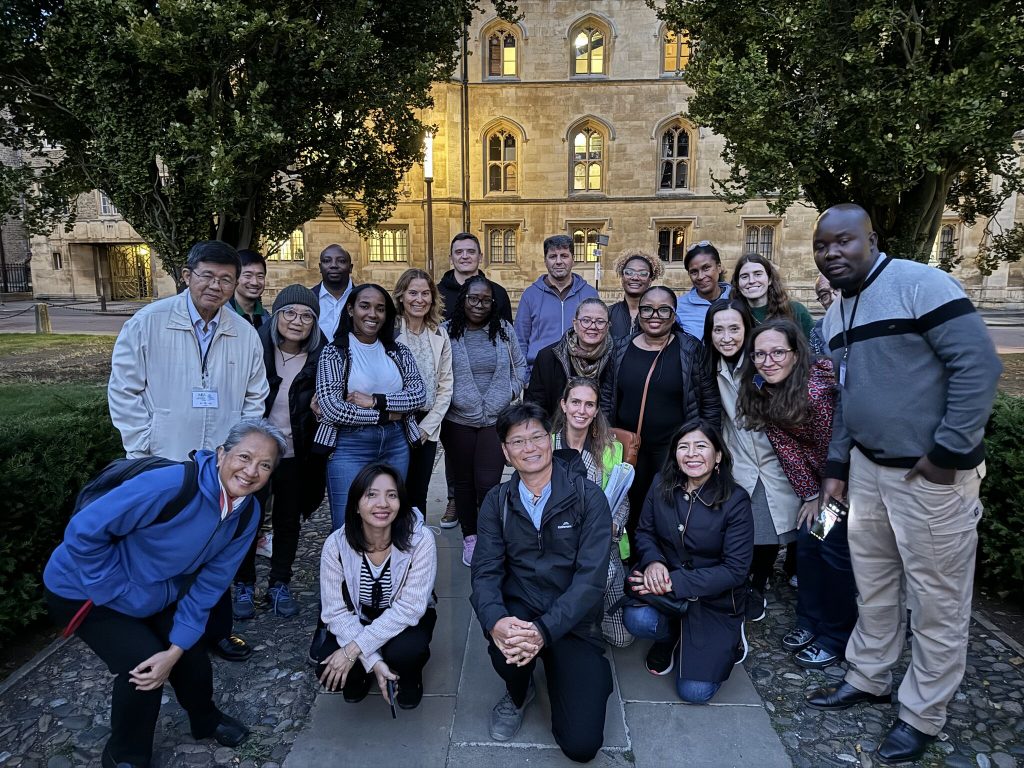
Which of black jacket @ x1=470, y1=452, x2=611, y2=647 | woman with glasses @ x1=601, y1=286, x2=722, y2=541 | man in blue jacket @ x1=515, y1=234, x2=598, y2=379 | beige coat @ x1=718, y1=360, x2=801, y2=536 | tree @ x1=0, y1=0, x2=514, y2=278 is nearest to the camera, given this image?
black jacket @ x1=470, y1=452, x2=611, y2=647

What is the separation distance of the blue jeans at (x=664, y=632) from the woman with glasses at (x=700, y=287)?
2.23 metres

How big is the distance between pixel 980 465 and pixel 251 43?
8573 millimetres

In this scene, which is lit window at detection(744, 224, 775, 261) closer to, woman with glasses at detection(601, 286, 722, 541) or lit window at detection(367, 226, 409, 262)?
lit window at detection(367, 226, 409, 262)

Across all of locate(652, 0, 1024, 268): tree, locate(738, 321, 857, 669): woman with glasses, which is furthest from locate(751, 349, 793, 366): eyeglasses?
locate(652, 0, 1024, 268): tree

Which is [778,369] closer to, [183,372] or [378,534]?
[378,534]

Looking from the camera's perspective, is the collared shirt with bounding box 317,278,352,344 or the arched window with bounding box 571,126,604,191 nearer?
the collared shirt with bounding box 317,278,352,344

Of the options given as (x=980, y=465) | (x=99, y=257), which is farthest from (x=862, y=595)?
(x=99, y=257)

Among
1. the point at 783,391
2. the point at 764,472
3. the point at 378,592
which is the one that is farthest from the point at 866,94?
A: the point at 378,592

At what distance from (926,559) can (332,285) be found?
15.4 ft

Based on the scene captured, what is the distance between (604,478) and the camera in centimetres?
335

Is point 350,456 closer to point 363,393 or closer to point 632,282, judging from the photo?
point 363,393

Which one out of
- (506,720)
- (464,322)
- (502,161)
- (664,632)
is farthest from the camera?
(502,161)

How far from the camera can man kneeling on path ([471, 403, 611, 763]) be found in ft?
8.41

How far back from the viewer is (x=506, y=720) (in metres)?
2.68
